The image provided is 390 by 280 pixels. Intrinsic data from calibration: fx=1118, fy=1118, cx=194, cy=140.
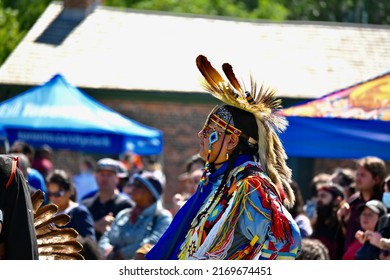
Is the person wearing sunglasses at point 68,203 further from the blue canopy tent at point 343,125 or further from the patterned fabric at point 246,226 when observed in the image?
the patterned fabric at point 246,226

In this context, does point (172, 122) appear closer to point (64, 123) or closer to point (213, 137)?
point (64, 123)

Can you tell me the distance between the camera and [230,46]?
2578 cm

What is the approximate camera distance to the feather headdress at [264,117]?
17.7 feet


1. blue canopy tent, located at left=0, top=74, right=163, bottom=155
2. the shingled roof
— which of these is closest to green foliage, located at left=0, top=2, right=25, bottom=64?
the shingled roof

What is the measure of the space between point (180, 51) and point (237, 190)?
66.6 feet

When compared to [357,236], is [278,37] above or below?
below

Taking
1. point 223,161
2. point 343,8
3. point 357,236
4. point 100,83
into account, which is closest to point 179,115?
point 100,83

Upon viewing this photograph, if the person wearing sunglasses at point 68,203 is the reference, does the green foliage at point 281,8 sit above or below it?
below

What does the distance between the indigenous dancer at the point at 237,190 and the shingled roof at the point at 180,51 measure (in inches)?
695

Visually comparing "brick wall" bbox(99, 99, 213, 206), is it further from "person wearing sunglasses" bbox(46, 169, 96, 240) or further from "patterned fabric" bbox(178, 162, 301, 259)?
"patterned fabric" bbox(178, 162, 301, 259)

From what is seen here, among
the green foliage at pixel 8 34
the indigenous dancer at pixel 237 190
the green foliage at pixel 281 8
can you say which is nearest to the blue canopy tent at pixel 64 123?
the indigenous dancer at pixel 237 190
